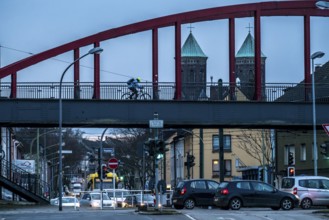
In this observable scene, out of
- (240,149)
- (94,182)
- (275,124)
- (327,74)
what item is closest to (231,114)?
(275,124)

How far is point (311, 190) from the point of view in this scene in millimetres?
38469

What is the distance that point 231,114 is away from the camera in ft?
135

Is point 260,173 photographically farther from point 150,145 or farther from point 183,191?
point 150,145

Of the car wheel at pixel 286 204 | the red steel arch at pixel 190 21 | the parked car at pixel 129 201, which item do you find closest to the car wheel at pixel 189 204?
the car wheel at pixel 286 204

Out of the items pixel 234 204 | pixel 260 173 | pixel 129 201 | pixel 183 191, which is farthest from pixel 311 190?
pixel 260 173

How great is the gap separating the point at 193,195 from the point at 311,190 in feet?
18.6

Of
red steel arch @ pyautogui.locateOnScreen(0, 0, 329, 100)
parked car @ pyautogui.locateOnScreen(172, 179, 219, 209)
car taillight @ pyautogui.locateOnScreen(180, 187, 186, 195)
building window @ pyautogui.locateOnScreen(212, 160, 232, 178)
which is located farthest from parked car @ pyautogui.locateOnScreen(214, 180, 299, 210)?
building window @ pyautogui.locateOnScreen(212, 160, 232, 178)

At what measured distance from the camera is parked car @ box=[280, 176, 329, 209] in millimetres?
38312

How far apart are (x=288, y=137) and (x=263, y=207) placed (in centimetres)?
3590

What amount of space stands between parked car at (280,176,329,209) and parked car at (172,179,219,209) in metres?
3.86

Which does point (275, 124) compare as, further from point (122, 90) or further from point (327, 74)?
point (327, 74)

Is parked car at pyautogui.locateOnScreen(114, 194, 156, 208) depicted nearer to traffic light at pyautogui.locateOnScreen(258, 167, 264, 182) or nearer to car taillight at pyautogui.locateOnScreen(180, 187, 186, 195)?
car taillight at pyautogui.locateOnScreen(180, 187, 186, 195)

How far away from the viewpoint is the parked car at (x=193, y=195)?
3941 centimetres

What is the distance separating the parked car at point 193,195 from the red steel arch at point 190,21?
200 inches
